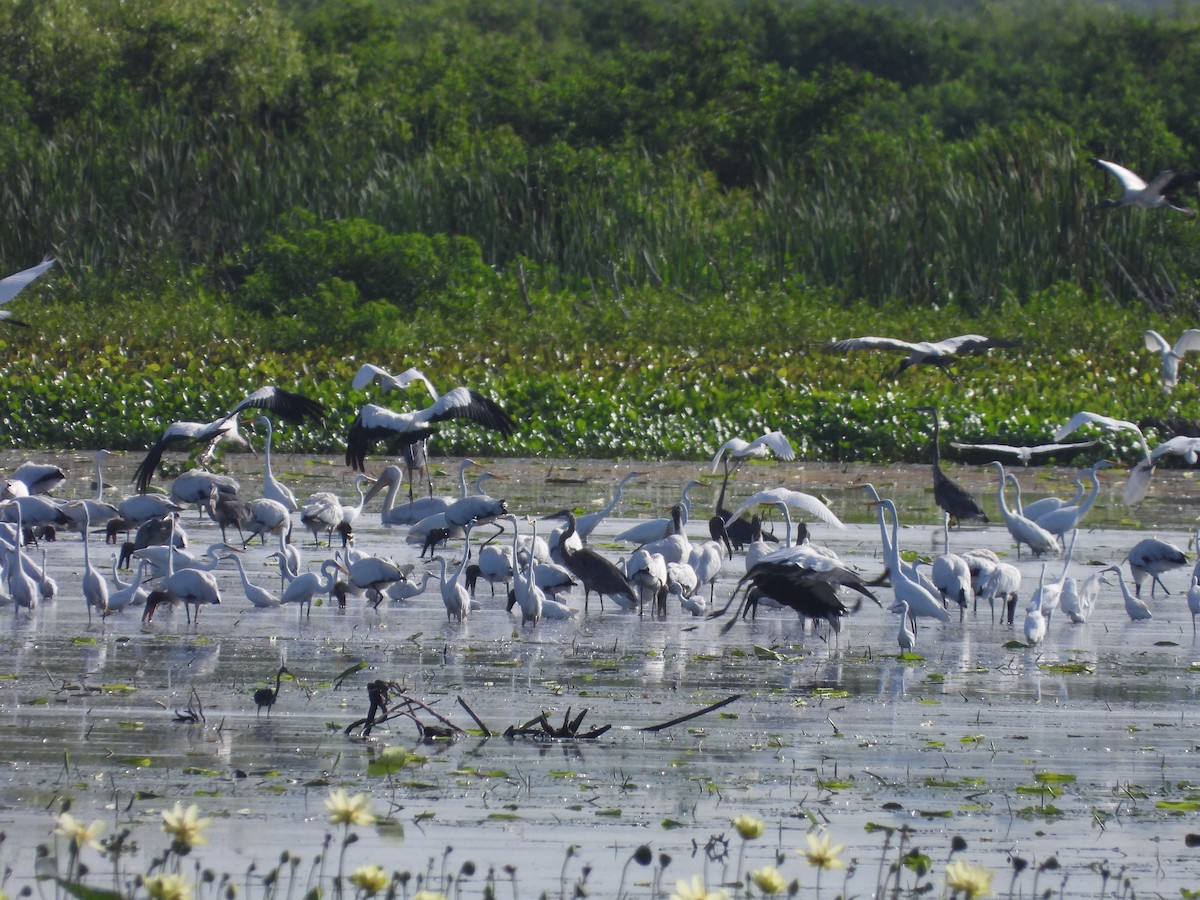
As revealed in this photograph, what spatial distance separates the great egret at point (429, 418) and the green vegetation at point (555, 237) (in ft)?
12.9

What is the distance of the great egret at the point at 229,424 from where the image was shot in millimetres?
11812

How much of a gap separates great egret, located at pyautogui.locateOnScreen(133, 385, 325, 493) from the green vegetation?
4.28 meters

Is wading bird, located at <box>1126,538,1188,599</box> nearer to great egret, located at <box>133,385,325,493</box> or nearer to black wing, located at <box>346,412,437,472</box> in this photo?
black wing, located at <box>346,412,437,472</box>

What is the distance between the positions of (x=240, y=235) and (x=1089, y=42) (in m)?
23.3

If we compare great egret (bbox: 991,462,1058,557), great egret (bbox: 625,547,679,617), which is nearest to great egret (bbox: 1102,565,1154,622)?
great egret (bbox: 991,462,1058,557)

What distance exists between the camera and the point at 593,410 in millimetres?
17531

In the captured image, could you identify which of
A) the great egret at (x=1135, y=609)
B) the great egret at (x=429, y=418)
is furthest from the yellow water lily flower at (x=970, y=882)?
the great egret at (x=429, y=418)

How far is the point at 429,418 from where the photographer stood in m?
12.8

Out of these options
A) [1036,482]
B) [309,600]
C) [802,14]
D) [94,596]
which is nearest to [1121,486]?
[1036,482]

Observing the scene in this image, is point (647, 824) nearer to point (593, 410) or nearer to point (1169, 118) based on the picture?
point (593, 410)

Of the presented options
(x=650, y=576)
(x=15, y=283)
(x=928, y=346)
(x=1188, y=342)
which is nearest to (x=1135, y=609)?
(x=650, y=576)

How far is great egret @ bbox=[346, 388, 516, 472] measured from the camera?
1271cm

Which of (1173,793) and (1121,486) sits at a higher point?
(1173,793)

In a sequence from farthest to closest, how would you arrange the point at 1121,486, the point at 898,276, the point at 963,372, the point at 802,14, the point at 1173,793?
the point at 802,14 → the point at 898,276 → the point at 963,372 → the point at 1121,486 → the point at 1173,793
